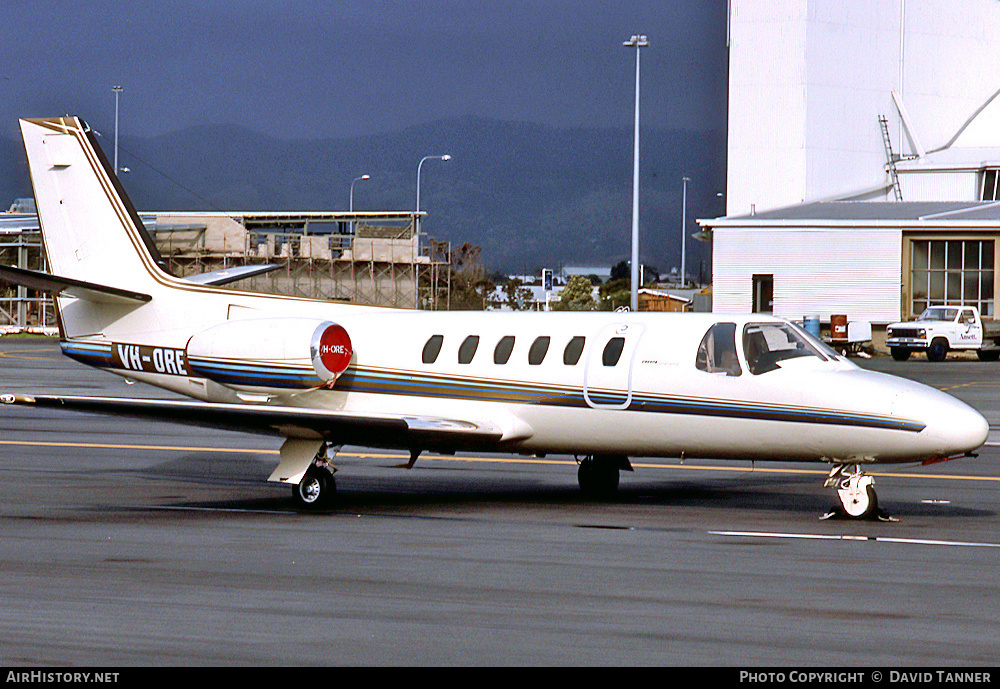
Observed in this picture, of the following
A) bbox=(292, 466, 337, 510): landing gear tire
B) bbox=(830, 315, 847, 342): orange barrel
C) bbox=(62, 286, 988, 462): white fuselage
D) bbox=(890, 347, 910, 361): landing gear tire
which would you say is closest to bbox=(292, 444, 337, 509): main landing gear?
bbox=(292, 466, 337, 510): landing gear tire

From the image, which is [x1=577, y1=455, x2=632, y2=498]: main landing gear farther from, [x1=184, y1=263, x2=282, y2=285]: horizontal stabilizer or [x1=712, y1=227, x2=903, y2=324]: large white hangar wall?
[x1=712, y1=227, x2=903, y2=324]: large white hangar wall

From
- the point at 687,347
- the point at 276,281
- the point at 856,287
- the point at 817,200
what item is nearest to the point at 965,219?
the point at 856,287

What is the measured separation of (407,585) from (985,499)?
8789 mm

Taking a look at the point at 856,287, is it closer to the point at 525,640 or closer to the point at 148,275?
the point at 148,275

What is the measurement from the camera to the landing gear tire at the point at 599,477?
1582 cm

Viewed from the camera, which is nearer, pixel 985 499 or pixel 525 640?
pixel 525 640

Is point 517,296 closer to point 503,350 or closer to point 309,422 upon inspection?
point 503,350

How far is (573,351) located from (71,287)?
22.2ft

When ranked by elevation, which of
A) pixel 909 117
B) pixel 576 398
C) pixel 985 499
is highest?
pixel 909 117

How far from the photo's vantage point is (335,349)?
15.6 metres

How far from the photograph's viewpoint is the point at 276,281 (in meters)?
77.1

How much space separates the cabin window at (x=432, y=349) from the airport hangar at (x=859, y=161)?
45.2 m

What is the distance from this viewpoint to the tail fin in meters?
17.8

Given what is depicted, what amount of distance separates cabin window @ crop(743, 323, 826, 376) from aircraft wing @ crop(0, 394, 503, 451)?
303 centimetres
